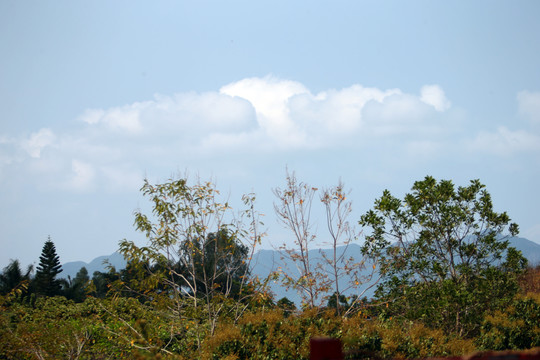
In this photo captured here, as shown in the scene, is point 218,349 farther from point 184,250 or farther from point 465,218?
point 465,218

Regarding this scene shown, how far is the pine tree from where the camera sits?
2914 cm

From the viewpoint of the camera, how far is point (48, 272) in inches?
1172

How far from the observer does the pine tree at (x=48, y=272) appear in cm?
2914

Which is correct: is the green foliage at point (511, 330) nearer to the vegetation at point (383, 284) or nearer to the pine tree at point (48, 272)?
the vegetation at point (383, 284)

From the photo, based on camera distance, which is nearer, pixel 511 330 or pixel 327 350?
pixel 327 350

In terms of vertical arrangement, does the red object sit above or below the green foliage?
above

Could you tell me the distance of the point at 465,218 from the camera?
1052cm

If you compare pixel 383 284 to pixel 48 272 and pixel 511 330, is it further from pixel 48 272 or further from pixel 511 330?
pixel 48 272

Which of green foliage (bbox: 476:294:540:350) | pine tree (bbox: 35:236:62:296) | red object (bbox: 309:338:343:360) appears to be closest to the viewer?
red object (bbox: 309:338:343:360)

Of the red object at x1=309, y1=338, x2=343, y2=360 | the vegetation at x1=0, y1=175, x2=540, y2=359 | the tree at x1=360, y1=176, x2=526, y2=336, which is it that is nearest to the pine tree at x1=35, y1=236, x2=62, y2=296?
the vegetation at x1=0, y1=175, x2=540, y2=359

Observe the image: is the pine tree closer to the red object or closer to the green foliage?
the green foliage

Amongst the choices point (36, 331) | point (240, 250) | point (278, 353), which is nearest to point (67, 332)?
point (36, 331)

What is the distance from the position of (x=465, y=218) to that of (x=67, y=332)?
8.48 metres

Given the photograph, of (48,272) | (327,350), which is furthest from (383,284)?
(48,272)
